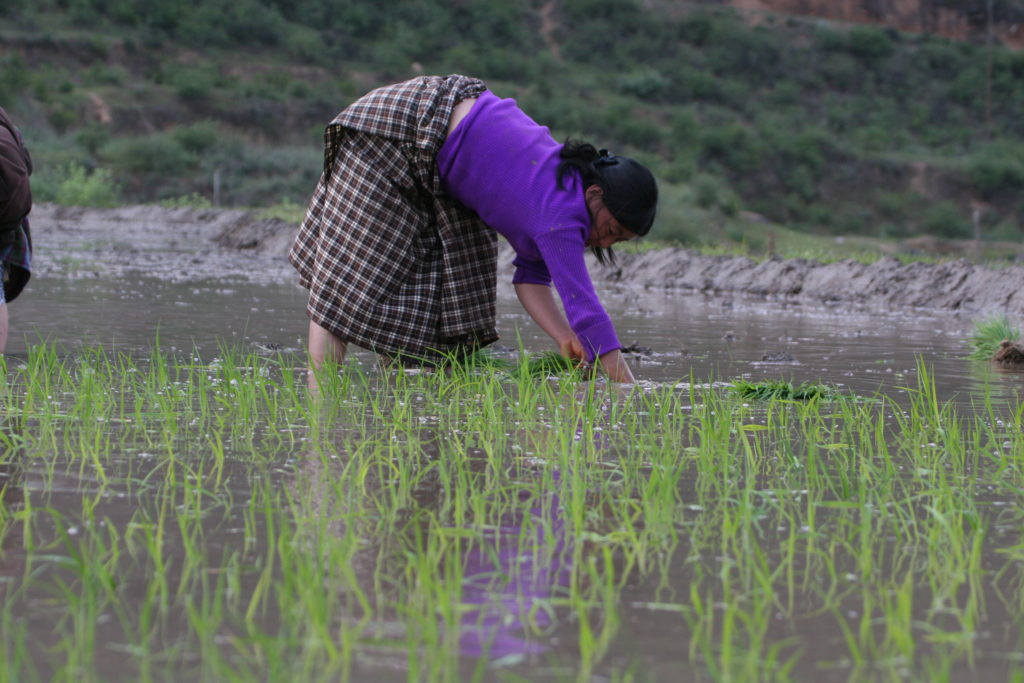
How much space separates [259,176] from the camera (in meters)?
38.5

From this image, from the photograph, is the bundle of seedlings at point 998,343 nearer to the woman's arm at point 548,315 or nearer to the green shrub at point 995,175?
the woman's arm at point 548,315

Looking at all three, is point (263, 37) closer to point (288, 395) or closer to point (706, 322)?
point (706, 322)

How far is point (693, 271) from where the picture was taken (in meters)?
13.7

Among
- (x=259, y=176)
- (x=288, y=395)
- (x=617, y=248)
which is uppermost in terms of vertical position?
A: (x=288, y=395)

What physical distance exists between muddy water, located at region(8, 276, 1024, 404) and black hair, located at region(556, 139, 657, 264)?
0.61 metres

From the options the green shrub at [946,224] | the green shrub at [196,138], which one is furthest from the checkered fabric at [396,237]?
the green shrub at [946,224]

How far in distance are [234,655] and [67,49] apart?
51.0 meters

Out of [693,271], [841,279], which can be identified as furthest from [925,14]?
[841,279]

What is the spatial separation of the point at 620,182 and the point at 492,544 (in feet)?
6.78

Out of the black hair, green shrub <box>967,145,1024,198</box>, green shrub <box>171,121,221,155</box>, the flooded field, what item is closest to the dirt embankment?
the black hair

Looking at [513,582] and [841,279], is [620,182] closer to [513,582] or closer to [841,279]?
[513,582]

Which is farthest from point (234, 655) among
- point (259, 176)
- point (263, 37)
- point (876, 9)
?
point (876, 9)

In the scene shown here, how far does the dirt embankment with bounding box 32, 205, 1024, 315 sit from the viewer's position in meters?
11.1

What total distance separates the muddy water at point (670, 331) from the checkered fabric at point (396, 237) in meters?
0.53
